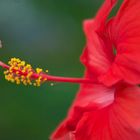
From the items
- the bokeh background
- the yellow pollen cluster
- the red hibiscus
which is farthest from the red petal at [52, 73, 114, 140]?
the bokeh background

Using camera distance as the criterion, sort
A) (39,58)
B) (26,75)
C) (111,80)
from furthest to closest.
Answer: (39,58) → (26,75) → (111,80)

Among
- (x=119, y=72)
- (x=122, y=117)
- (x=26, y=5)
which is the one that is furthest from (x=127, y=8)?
(x=26, y=5)

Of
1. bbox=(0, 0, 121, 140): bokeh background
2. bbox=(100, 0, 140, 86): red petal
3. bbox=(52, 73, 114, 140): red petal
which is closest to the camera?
bbox=(100, 0, 140, 86): red petal

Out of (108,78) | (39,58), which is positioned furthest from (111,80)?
(39,58)

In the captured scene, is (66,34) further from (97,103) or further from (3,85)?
(97,103)

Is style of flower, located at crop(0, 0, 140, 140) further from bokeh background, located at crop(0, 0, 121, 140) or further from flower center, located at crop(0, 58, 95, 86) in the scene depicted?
bokeh background, located at crop(0, 0, 121, 140)

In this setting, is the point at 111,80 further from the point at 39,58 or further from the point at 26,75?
the point at 39,58

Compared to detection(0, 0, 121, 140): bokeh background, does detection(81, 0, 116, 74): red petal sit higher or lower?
higher
